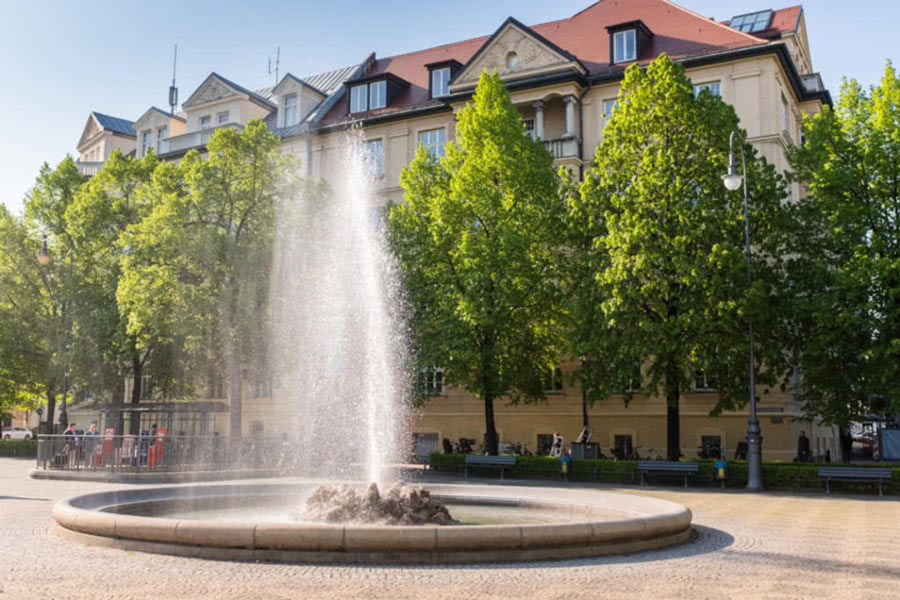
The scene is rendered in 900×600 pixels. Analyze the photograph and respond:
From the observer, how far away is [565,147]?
4078 centimetres

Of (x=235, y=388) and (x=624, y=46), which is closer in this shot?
(x=235, y=388)

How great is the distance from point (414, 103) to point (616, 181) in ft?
65.7

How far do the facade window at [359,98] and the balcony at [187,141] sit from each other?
23.7 ft

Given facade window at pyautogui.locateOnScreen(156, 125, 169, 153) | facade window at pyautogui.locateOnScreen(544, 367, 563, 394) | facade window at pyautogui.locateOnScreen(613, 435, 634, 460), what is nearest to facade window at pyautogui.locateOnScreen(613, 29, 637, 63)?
facade window at pyautogui.locateOnScreen(544, 367, 563, 394)

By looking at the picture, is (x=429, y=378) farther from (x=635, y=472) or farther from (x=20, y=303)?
(x=20, y=303)

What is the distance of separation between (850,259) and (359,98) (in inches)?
1192

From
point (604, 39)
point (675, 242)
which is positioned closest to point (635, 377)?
point (675, 242)

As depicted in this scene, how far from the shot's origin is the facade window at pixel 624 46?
4162 centimetres

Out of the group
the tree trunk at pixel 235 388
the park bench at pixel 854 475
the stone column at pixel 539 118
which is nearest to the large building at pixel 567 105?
the stone column at pixel 539 118

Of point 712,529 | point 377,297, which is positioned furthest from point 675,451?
point 712,529

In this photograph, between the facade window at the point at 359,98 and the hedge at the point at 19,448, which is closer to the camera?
the hedge at the point at 19,448

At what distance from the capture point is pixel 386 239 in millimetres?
34938

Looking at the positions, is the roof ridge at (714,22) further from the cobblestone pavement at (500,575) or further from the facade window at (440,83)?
the cobblestone pavement at (500,575)

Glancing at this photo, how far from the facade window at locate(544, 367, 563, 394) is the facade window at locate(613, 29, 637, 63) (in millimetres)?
15544
